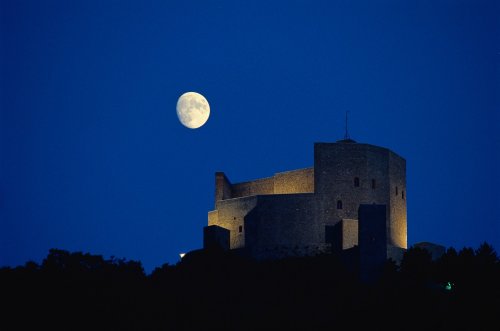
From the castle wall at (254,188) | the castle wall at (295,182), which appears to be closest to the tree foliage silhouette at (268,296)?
the castle wall at (295,182)

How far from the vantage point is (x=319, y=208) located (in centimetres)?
6278

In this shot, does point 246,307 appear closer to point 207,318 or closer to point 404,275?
point 207,318

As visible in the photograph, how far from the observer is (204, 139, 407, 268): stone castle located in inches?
2458

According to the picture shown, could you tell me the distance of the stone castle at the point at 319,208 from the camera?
62.4 m

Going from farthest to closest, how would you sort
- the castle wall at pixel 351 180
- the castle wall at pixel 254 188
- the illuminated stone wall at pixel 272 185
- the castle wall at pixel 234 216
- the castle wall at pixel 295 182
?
the castle wall at pixel 254 188 → the illuminated stone wall at pixel 272 185 → the castle wall at pixel 295 182 → the castle wall at pixel 234 216 → the castle wall at pixel 351 180

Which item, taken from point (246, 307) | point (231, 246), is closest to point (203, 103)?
point (231, 246)

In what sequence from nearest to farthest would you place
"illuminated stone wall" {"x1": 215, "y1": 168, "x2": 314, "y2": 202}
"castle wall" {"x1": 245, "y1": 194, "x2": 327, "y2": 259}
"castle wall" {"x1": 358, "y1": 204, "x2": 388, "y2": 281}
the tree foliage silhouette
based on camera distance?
the tree foliage silhouette
"castle wall" {"x1": 358, "y1": 204, "x2": 388, "y2": 281}
"castle wall" {"x1": 245, "y1": 194, "x2": 327, "y2": 259}
"illuminated stone wall" {"x1": 215, "y1": 168, "x2": 314, "y2": 202}

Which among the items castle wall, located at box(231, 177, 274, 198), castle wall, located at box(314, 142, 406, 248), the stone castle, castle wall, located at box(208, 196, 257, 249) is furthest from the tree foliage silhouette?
castle wall, located at box(231, 177, 274, 198)

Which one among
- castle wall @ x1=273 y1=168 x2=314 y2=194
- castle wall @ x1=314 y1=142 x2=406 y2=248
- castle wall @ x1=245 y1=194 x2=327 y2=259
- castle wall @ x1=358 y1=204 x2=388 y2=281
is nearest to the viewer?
castle wall @ x1=358 y1=204 x2=388 y2=281

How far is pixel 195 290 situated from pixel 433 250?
1322cm

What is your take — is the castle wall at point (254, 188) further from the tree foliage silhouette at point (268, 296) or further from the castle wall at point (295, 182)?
the tree foliage silhouette at point (268, 296)

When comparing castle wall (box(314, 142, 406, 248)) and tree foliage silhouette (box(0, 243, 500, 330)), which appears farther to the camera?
castle wall (box(314, 142, 406, 248))

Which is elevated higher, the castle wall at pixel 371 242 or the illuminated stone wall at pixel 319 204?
the illuminated stone wall at pixel 319 204

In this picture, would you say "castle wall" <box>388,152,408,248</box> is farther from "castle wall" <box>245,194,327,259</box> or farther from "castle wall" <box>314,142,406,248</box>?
"castle wall" <box>245,194,327,259</box>
